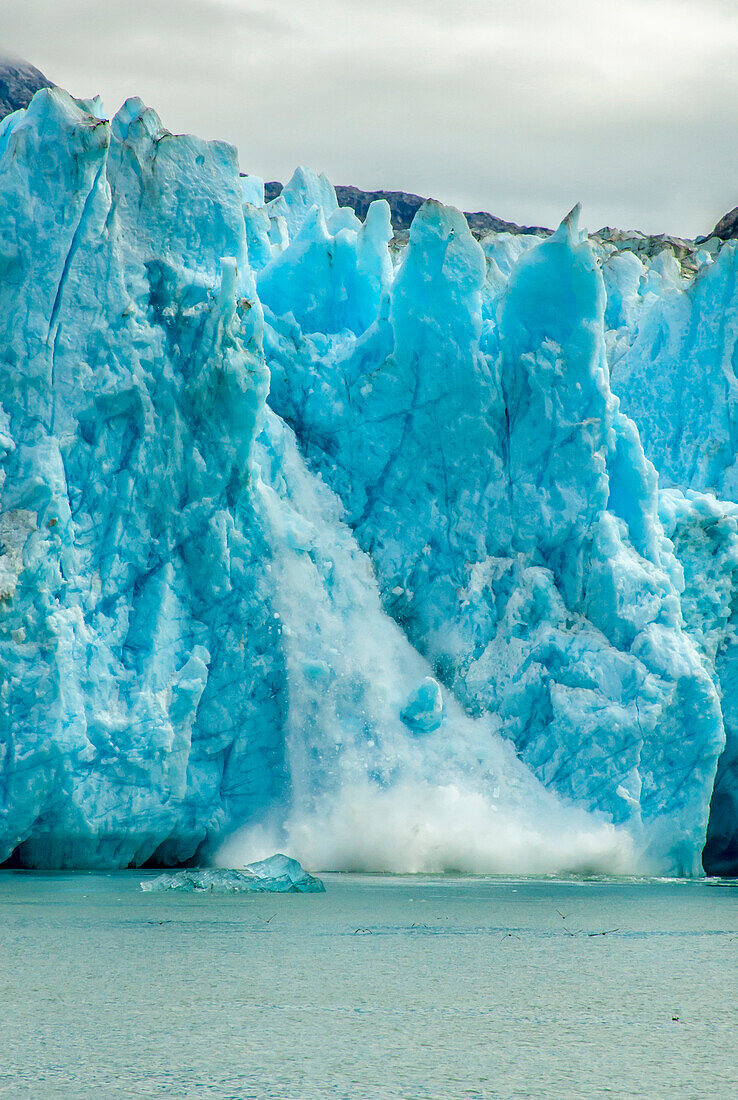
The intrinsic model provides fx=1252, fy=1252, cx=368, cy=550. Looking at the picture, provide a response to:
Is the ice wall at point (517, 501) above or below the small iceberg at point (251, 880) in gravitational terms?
Result: above

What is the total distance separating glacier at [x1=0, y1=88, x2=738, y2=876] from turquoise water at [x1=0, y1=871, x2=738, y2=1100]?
365cm

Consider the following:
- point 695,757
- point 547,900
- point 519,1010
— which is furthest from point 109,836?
point 519,1010

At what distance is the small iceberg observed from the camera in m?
11.1

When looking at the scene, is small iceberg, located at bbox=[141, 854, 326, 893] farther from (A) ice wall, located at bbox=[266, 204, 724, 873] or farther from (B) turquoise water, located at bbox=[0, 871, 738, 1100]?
(A) ice wall, located at bbox=[266, 204, 724, 873]

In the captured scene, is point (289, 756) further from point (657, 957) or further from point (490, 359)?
point (657, 957)

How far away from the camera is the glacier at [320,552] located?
12766 millimetres

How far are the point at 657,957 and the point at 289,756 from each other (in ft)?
24.1

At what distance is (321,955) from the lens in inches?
272

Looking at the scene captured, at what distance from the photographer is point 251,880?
37.1 ft

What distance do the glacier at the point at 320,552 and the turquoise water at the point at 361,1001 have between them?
3.65m

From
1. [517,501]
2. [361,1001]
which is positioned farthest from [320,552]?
[361,1001]

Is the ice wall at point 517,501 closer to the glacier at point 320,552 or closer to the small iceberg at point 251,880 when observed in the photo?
the glacier at point 320,552

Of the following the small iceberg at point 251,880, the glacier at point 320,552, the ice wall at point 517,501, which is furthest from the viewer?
the ice wall at point 517,501

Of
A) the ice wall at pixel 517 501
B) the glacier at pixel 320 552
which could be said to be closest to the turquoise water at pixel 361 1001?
the glacier at pixel 320 552
